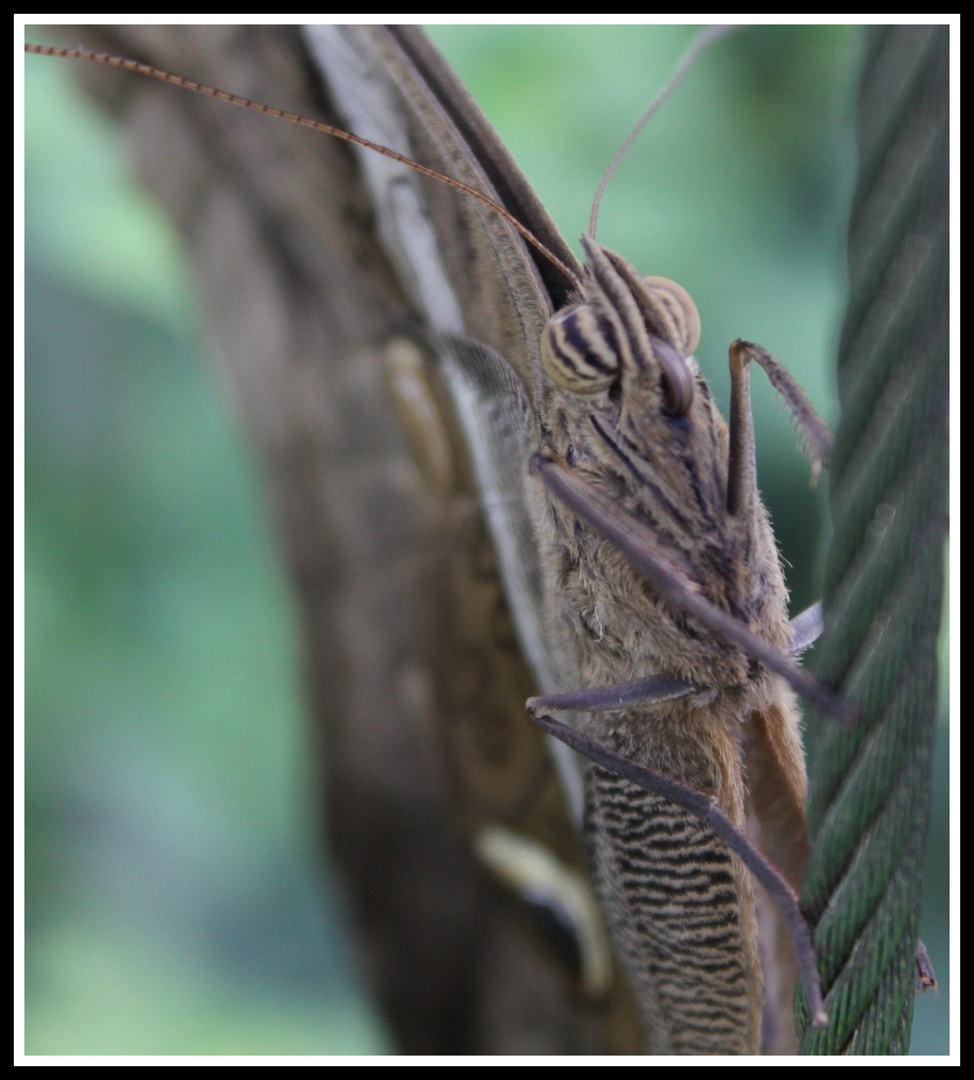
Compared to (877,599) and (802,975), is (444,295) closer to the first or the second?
(877,599)

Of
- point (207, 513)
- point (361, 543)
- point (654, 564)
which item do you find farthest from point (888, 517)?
point (207, 513)

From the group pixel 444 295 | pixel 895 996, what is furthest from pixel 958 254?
pixel 895 996

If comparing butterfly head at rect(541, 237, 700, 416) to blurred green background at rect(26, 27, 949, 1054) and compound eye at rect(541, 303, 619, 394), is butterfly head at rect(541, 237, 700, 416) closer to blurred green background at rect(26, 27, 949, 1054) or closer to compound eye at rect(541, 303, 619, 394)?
compound eye at rect(541, 303, 619, 394)

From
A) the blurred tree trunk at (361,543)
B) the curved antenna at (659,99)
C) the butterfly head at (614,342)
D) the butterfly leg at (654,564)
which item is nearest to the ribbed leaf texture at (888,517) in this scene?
the butterfly leg at (654,564)

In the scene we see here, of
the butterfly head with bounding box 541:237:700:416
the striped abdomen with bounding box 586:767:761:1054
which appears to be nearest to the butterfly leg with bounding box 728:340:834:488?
the butterfly head with bounding box 541:237:700:416

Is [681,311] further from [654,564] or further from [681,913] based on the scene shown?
[681,913]

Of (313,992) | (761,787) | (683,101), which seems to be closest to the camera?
(761,787)
